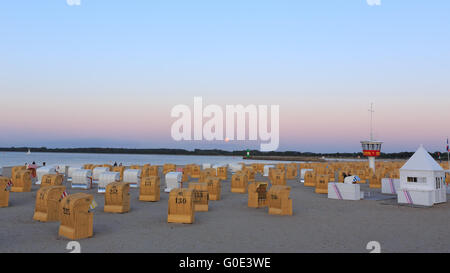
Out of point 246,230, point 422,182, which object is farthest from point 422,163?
point 246,230

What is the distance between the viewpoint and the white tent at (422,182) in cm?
1886

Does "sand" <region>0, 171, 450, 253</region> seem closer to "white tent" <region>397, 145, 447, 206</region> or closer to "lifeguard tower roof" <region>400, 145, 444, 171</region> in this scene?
"white tent" <region>397, 145, 447, 206</region>

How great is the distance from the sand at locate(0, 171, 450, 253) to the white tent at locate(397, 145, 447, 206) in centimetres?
110

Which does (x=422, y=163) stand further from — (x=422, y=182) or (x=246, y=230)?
(x=246, y=230)

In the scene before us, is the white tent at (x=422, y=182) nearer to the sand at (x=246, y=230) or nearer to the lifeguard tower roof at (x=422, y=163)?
the lifeguard tower roof at (x=422, y=163)

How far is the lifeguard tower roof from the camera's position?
64.2 ft

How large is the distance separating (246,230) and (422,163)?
1358cm

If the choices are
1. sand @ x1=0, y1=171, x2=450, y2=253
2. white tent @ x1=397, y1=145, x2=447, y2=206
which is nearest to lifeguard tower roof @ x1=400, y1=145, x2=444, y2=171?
white tent @ x1=397, y1=145, x2=447, y2=206

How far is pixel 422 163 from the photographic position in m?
20.0
